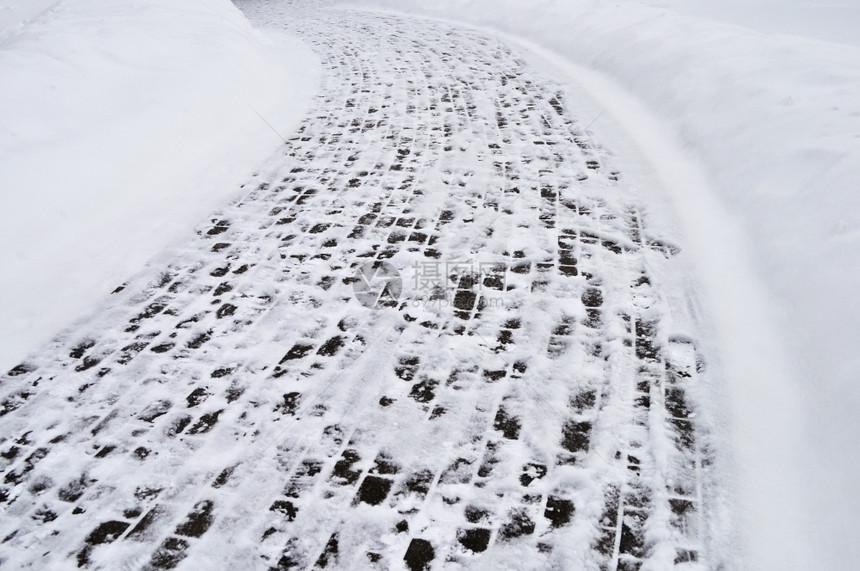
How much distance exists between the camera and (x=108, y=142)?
4434mm

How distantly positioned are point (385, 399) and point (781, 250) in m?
2.52

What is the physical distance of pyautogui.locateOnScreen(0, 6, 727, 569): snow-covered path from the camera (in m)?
2.02

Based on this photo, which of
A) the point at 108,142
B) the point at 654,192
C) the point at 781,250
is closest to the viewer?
the point at 781,250

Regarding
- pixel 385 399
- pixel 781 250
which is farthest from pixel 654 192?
pixel 385 399

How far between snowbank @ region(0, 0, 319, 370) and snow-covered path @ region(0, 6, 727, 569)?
372mm

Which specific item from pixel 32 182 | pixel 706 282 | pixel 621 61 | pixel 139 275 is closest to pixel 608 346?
pixel 706 282

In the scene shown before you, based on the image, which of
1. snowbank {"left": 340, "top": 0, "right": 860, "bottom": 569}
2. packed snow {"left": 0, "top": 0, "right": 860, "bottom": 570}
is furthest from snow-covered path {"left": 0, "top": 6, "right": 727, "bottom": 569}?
snowbank {"left": 340, "top": 0, "right": 860, "bottom": 569}

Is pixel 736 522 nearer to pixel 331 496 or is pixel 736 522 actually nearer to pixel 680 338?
pixel 680 338


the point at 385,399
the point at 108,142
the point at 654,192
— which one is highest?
the point at 654,192

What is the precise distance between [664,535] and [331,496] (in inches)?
50.0

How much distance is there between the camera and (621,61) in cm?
676

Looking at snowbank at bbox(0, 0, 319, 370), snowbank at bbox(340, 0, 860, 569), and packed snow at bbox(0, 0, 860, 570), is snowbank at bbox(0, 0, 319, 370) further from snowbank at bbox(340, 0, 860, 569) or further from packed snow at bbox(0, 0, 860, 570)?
snowbank at bbox(340, 0, 860, 569)

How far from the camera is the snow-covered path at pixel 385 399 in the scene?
2016 mm

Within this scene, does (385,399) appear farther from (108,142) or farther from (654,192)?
(108,142)
